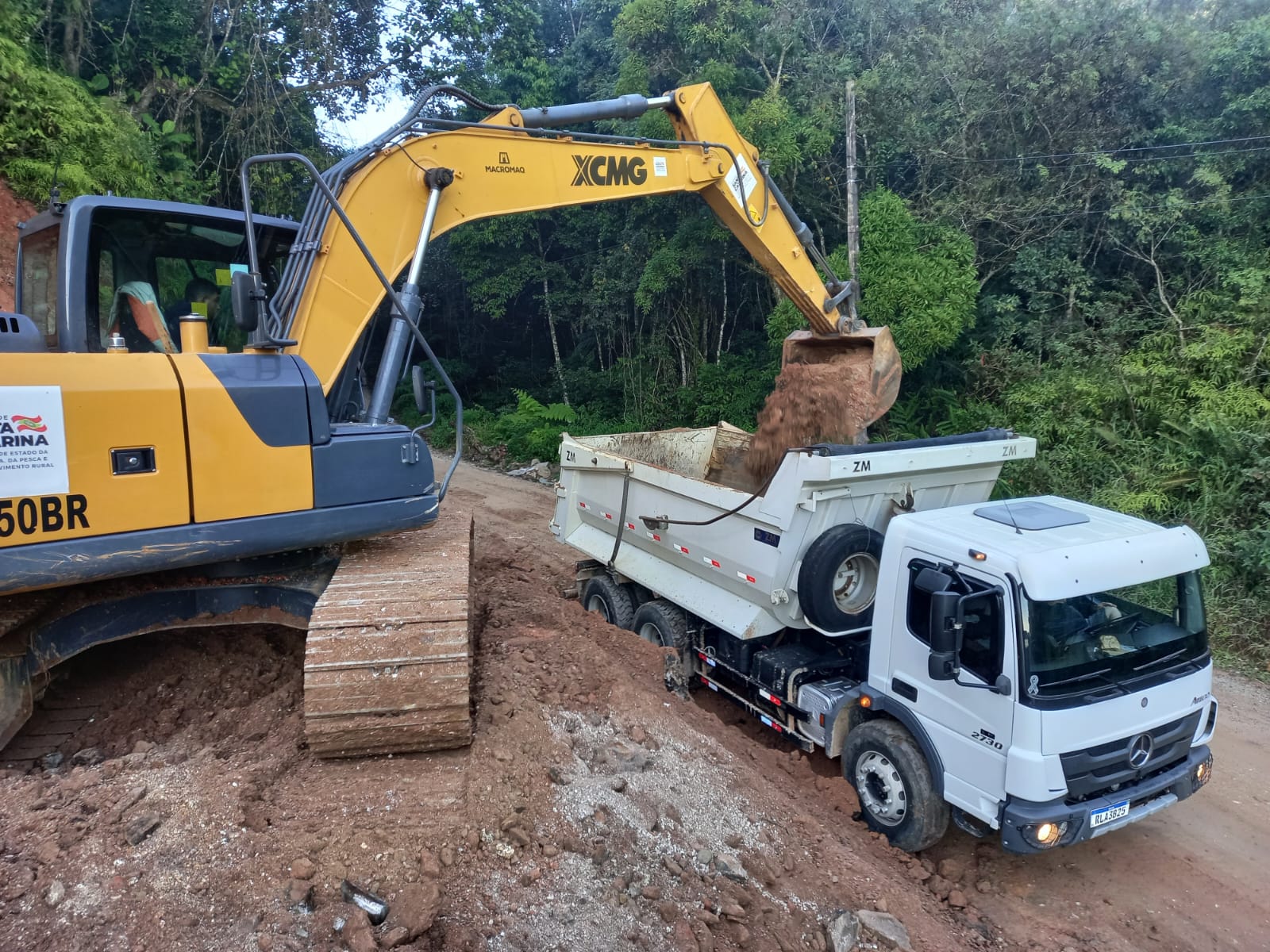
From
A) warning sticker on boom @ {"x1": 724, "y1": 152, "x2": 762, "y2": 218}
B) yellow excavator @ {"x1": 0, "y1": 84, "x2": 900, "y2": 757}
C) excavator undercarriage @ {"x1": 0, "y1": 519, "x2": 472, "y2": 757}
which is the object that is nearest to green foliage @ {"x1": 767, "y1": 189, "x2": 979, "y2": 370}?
warning sticker on boom @ {"x1": 724, "y1": 152, "x2": 762, "y2": 218}

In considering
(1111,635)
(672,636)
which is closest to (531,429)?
(672,636)

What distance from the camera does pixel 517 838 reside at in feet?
11.6

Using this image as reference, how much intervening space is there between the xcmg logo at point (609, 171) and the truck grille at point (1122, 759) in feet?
15.0

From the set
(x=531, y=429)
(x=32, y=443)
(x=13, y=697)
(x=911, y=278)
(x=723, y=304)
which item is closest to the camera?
(x=32, y=443)

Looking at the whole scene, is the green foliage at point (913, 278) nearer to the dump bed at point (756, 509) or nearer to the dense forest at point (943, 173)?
the dense forest at point (943, 173)

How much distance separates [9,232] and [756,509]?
1110cm

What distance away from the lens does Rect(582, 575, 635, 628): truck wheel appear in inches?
270

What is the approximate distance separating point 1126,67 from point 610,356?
10742 mm

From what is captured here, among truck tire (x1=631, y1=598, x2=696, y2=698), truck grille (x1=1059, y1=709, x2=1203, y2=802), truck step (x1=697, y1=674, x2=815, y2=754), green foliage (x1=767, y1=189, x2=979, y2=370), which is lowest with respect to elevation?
truck step (x1=697, y1=674, x2=815, y2=754)

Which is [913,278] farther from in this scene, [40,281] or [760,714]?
[40,281]

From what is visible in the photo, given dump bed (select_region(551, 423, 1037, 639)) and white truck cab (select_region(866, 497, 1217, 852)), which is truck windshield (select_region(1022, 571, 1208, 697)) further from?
dump bed (select_region(551, 423, 1037, 639))

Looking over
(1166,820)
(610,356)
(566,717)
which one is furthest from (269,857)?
(610,356)

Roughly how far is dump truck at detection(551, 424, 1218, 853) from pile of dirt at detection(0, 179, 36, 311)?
9.53 meters

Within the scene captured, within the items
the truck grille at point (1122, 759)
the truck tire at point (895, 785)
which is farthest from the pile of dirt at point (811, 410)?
the truck grille at point (1122, 759)
